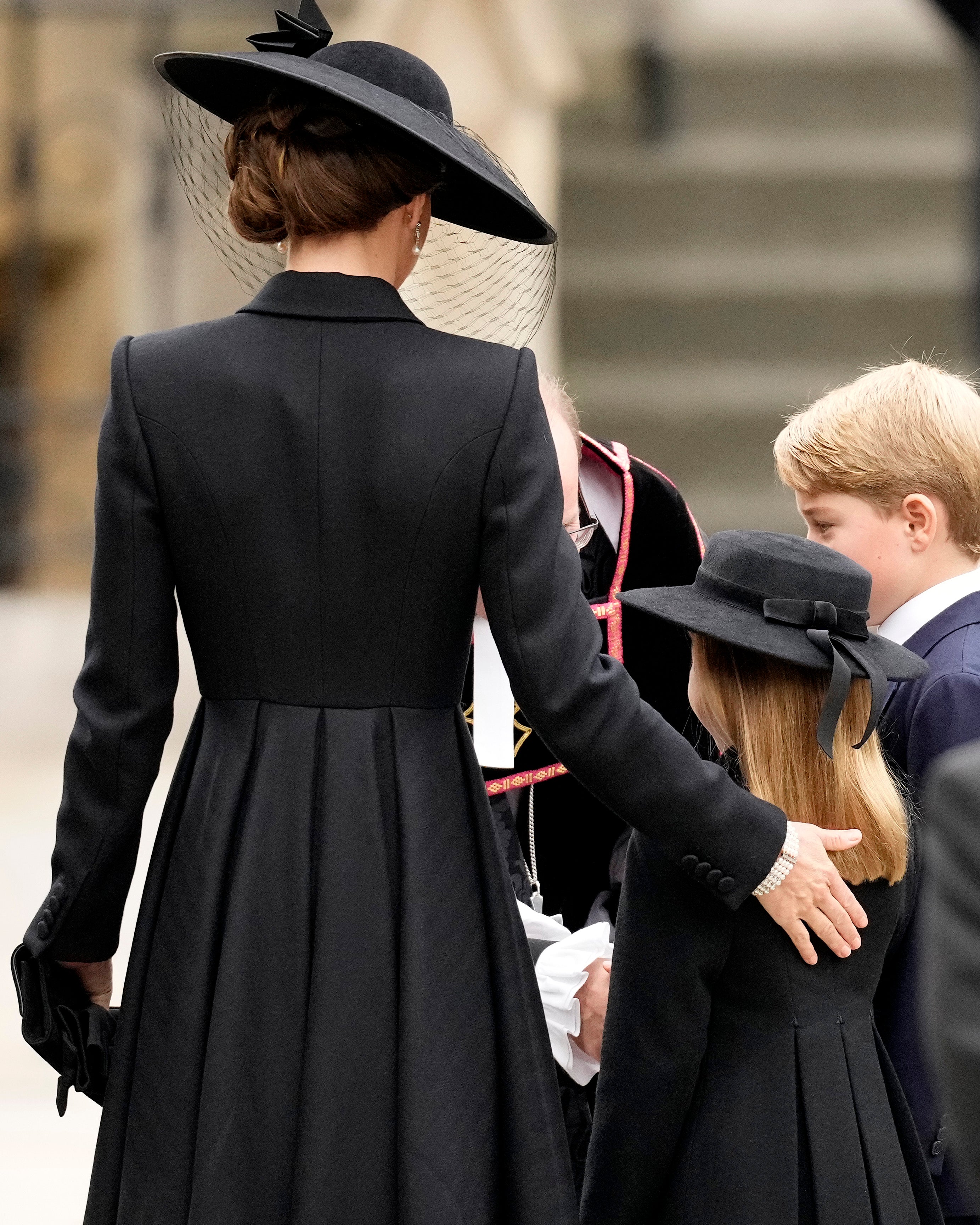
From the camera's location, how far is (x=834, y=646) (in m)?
1.72

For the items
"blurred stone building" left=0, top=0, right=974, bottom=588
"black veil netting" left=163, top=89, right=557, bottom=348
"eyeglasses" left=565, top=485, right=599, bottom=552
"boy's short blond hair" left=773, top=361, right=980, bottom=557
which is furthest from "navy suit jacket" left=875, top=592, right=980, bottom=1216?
"blurred stone building" left=0, top=0, right=974, bottom=588

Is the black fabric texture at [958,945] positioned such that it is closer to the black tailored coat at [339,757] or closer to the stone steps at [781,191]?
the black tailored coat at [339,757]

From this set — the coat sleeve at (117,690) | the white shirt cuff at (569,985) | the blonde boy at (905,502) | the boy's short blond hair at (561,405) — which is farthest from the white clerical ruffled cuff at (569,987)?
the boy's short blond hair at (561,405)

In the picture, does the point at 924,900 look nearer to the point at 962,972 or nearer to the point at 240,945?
the point at 240,945

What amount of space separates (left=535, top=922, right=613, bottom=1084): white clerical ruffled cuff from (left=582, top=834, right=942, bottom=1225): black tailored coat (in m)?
0.24

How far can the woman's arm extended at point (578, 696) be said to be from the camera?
5.26 ft

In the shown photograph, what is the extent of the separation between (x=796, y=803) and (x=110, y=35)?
22.0 ft

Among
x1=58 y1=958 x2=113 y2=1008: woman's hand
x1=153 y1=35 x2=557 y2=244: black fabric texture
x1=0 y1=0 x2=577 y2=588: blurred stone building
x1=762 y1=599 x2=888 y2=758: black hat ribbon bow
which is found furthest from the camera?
x1=0 y1=0 x2=577 y2=588: blurred stone building

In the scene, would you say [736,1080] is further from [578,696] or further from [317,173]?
[317,173]

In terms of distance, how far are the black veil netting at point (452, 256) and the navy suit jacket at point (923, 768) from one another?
0.65 m

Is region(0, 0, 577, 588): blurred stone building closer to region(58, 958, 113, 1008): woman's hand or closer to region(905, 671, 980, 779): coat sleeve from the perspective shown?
region(905, 671, 980, 779): coat sleeve

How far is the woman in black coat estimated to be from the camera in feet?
5.24

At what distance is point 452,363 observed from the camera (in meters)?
1.62

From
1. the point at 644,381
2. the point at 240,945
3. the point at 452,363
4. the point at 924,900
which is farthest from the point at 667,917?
the point at 644,381
